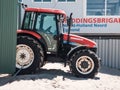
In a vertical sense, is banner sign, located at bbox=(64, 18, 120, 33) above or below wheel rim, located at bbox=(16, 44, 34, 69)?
above

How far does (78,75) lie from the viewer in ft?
48.0

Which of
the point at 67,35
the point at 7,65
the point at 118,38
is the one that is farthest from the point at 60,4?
the point at 7,65

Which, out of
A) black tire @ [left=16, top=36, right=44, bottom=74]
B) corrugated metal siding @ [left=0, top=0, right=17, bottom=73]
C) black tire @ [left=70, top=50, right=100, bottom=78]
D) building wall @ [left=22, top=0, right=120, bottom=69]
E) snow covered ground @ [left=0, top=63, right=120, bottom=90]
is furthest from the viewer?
building wall @ [left=22, top=0, right=120, bottom=69]

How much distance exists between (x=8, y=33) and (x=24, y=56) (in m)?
1.11

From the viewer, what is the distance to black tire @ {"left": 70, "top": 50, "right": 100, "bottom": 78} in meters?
14.6

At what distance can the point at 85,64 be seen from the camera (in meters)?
14.7

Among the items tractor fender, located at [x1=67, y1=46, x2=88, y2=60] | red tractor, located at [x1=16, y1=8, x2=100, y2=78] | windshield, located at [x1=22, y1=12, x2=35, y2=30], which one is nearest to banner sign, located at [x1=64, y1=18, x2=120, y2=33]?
red tractor, located at [x1=16, y1=8, x2=100, y2=78]

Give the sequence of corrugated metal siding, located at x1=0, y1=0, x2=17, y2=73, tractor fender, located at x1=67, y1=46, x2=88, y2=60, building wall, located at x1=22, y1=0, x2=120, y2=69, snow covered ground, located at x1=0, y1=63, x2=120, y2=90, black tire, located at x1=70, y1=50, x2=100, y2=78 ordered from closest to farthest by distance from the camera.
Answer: snow covered ground, located at x1=0, y1=63, x2=120, y2=90
corrugated metal siding, located at x1=0, y1=0, x2=17, y2=73
black tire, located at x1=70, y1=50, x2=100, y2=78
tractor fender, located at x1=67, y1=46, x2=88, y2=60
building wall, located at x1=22, y1=0, x2=120, y2=69

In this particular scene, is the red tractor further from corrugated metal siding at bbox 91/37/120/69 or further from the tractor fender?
corrugated metal siding at bbox 91/37/120/69

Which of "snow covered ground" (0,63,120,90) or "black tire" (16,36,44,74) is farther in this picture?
"black tire" (16,36,44,74)

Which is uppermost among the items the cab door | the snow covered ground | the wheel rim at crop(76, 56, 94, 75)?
the cab door

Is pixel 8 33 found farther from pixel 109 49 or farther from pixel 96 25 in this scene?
pixel 109 49

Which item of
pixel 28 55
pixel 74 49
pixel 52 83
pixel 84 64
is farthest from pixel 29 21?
pixel 52 83

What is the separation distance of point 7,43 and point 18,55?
0.75 metres
